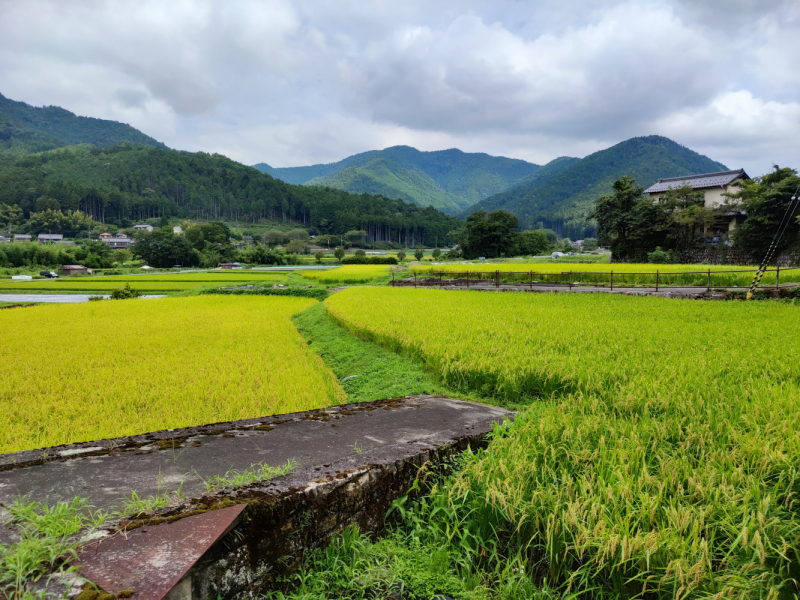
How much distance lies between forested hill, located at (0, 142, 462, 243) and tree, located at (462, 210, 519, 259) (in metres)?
57.1

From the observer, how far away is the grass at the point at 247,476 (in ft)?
7.18

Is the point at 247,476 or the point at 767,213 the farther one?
the point at 767,213

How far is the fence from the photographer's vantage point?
19609 mm

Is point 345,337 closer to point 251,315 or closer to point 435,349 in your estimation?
point 435,349

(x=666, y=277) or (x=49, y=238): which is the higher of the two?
(x=49, y=238)

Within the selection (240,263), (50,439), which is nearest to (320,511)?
(50,439)

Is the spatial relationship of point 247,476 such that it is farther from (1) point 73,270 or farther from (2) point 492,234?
(2) point 492,234

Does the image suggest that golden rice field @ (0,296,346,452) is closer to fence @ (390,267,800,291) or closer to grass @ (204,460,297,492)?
grass @ (204,460,297,492)

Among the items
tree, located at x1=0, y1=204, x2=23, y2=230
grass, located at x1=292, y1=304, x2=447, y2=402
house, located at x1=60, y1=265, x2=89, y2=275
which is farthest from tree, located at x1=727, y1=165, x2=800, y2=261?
tree, located at x1=0, y1=204, x2=23, y2=230

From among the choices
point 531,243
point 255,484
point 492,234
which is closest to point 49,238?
point 492,234

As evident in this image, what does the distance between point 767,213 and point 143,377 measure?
4099 centimetres

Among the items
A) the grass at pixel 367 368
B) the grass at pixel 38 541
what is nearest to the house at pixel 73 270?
the grass at pixel 367 368

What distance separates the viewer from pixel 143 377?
21.1 feet

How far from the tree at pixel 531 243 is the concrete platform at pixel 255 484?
68751 mm
